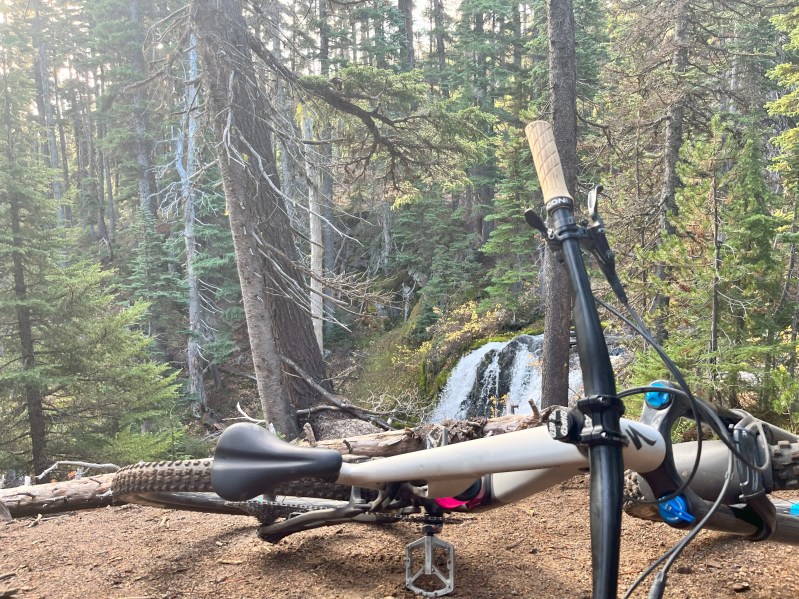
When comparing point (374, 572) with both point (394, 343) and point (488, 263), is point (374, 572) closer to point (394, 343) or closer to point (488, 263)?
point (394, 343)

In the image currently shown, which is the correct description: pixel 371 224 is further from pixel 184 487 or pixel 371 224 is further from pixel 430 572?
pixel 430 572

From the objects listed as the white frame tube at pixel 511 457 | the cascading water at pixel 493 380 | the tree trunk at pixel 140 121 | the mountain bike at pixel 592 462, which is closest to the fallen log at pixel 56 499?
the mountain bike at pixel 592 462

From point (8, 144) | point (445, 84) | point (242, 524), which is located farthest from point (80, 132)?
point (242, 524)

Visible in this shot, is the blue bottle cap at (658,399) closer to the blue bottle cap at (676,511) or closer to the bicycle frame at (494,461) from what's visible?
the bicycle frame at (494,461)

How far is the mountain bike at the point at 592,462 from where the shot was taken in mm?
1407

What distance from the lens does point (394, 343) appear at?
18.3m

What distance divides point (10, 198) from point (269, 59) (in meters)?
6.11

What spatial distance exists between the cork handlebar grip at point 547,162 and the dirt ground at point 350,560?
171 centimetres

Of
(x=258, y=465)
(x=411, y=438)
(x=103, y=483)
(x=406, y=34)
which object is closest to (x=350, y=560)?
(x=258, y=465)

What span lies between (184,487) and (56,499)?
1795 millimetres

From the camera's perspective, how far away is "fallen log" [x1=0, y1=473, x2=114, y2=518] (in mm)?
3697

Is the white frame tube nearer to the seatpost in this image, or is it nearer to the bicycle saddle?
the seatpost

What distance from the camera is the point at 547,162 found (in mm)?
1739

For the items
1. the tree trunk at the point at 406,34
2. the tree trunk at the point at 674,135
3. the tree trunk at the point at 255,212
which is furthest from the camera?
the tree trunk at the point at 406,34
